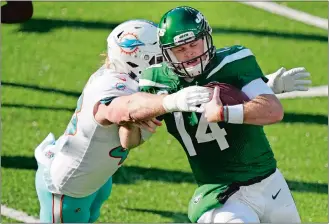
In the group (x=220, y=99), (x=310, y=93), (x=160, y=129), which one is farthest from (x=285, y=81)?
(x=310, y=93)

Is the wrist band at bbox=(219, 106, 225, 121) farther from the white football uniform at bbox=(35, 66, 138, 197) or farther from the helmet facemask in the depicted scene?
the white football uniform at bbox=(35, 66, 138, 197)

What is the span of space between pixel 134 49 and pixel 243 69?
104cm

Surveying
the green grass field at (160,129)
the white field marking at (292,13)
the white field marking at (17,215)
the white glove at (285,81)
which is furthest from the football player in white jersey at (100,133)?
the white field marking at (292,13)

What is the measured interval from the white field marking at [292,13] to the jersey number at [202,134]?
8.31m

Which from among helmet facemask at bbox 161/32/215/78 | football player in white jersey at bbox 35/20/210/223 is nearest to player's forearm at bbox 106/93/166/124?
football player in white jersey at bbox 35/20/210/223

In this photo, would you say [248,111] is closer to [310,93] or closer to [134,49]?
[134,49]

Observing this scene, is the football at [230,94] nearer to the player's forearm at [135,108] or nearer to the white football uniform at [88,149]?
the player's forearm at [135,108]

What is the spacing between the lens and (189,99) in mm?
5508

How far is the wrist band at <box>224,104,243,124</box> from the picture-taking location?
5.43 m

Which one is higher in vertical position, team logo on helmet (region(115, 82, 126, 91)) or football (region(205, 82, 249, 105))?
football (region(205, 82, 249, 105))

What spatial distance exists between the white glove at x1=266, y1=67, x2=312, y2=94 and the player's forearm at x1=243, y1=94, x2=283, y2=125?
786mm

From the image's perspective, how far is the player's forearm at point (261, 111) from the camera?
18.0ft

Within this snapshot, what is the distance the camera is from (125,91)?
6.31 metres

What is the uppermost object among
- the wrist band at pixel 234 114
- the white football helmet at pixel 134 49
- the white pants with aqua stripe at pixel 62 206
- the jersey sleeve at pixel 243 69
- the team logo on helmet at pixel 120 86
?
the jersey sleeve at pixel 243 69
